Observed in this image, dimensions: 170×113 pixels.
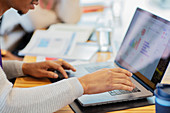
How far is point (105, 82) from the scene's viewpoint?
2.91ft

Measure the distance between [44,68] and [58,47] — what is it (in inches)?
14.7

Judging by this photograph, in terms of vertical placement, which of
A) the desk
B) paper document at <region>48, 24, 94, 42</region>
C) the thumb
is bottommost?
the desk

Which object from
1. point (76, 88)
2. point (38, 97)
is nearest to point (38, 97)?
point (38, 97)

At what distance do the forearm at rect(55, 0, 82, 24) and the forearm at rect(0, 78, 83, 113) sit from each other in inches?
A: 51.6

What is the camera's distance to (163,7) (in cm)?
384

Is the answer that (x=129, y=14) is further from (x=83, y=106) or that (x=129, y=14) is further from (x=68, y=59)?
(x=83, y=106)

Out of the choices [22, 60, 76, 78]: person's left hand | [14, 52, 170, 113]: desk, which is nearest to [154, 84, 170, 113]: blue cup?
[14, 52, 170, 113]: desk

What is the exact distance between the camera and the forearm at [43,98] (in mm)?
776

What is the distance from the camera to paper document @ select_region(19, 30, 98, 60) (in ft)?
4.64

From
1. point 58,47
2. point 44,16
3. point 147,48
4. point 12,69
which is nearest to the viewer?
point 147,48

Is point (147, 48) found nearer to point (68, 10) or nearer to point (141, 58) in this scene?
point (141, 58)

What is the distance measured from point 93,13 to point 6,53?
183 cm

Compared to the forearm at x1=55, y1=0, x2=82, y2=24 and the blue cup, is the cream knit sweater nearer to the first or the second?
the blue cup

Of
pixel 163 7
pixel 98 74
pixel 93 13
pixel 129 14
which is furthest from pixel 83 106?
pixel 163 7
